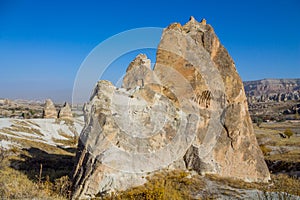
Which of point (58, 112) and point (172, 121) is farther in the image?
point (58, 112)

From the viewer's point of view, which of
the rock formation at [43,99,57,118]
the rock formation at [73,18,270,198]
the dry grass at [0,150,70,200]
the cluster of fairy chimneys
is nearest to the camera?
the dry grass at [0,150,70,200]

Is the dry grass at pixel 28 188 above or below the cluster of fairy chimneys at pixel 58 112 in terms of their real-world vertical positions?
below

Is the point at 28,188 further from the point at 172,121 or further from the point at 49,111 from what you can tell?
the point at 49,111

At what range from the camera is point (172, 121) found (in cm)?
1145

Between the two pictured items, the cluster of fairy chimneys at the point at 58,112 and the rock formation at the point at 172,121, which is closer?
the rock formation at the point at 172,121

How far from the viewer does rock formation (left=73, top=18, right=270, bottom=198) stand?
9.30 meters

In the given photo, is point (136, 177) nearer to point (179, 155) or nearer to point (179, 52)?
point (179, 155)

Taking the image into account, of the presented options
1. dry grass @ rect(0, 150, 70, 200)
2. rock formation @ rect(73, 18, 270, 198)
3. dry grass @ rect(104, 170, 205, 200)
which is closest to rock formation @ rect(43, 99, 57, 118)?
rock formation @ rect(73, 18, 270, 198)

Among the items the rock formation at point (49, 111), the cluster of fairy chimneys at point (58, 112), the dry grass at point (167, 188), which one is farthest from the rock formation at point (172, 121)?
the rock formation at point (49, 111)

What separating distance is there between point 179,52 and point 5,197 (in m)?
9.32

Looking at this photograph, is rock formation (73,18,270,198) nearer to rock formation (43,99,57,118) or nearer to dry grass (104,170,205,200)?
dry grass (104,170,205,200)

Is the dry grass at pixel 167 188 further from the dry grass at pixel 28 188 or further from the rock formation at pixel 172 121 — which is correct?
the dry grass at pixel 28 188

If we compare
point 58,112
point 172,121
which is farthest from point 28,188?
point 58,112

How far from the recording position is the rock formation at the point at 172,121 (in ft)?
30.5
